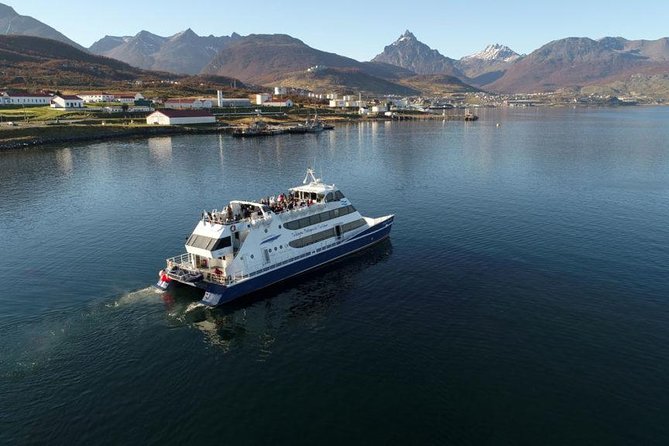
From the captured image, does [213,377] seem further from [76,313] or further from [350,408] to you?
[76,313]

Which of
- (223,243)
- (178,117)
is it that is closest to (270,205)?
(223,243)

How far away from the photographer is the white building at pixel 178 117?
168m

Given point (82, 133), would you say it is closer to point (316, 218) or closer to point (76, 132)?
point (76, 132)

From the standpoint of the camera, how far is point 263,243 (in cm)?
4000

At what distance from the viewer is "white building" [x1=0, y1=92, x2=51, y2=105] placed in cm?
17250

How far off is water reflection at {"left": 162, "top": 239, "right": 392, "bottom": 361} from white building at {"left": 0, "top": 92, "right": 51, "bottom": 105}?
589 ft

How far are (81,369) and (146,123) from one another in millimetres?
157123

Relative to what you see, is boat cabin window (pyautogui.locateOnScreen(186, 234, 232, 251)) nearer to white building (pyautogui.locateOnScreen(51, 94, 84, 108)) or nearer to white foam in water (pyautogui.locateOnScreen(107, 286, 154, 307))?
white foam in water (pyautogui.locateOnScreen(107, 286, 154, 307))

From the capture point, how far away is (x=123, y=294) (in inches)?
1503

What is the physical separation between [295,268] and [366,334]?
1190cm

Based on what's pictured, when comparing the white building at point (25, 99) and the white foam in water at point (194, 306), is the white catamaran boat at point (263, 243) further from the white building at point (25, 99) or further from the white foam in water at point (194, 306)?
the white building at point (25, 99)

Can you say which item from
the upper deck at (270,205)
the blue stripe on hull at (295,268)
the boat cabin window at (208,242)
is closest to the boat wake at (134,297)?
the boat cabin window at (208,242)

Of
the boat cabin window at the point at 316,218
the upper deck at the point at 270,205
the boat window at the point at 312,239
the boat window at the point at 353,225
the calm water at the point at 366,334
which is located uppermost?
the upper deck at the point at 270,205

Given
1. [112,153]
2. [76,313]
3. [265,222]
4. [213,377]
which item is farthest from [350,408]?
[112,153]
